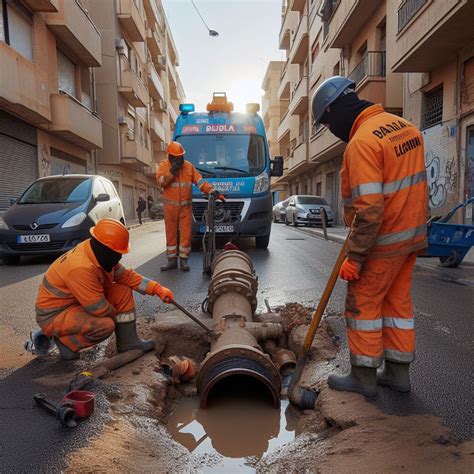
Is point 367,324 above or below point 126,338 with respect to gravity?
above

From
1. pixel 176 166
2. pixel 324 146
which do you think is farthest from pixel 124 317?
pixel 324 146

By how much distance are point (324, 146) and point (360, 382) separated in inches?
711

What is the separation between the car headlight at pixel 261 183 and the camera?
8031 mm

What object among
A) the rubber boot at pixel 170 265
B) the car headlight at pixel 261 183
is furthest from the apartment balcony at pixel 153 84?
the rubber boot at pixel 170 265

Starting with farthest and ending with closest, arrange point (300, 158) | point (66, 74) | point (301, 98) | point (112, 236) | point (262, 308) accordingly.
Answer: point (300, 158), point (301, 98), point (66, 74), point (262, 308), point (112, 236)

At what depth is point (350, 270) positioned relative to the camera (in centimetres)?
225

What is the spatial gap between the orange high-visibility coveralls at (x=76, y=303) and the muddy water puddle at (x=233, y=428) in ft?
2.70

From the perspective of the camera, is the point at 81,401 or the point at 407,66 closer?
the point at 81,401

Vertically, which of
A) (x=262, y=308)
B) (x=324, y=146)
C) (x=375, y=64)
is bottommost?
(x=262, y=308)

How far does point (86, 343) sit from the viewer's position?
299 centimetres

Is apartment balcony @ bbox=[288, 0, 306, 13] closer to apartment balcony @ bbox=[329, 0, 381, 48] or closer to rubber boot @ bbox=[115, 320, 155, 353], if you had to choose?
apartment balcony @ bbox=[329, 0, 381, 48]

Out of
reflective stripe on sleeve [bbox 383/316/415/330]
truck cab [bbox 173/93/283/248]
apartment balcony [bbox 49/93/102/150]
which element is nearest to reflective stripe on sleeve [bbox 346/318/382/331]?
reflective stripe on sleeve [bbox 383/316/415/330]

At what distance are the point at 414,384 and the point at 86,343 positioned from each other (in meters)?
2.25

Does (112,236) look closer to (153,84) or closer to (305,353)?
(305,353)
